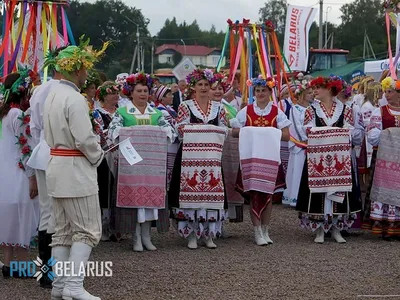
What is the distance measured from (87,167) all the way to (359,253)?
325cm

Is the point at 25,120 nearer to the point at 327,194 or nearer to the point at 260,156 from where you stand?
the point at 260,156

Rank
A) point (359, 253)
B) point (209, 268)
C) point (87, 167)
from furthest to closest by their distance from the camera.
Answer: point (359, 253), point (209, 268), point (87, 167)

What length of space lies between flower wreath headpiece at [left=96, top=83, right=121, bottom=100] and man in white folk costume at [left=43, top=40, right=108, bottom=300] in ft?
8.96

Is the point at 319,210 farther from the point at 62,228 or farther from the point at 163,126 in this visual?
the point at 62,228

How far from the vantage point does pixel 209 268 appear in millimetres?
6684

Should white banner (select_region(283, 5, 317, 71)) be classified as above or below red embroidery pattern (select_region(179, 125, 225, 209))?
above

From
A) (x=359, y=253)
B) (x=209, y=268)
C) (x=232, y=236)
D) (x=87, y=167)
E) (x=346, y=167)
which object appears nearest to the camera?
(x=87, y=167)

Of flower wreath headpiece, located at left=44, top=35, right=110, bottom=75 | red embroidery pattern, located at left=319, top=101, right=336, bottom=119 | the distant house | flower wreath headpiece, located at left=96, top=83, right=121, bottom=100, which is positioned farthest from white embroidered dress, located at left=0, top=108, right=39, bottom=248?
the distant house

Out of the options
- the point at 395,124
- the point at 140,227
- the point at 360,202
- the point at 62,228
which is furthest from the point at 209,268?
the point at 395,124

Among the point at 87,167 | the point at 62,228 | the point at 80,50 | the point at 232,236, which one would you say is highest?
the point at 80,50

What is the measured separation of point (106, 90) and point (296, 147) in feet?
11.4

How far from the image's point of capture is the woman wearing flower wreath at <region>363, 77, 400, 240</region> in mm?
8062

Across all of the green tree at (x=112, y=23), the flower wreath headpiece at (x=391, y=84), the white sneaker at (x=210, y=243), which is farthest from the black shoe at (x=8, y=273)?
the green tree at (x=112, y=23)

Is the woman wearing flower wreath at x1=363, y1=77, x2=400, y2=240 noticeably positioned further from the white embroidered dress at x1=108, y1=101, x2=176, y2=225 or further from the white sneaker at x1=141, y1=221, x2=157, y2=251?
the white sneaker at x1=141, y1=221, x2=157, y2=251
